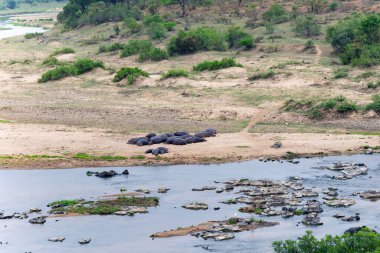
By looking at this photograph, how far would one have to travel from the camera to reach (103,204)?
3319 cm

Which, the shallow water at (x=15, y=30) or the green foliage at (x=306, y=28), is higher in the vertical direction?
the green foliage at (x=306, y=28)

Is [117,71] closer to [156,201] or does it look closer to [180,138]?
[180,138]

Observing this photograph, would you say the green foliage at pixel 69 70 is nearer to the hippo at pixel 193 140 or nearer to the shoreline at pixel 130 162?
the hippo at pixel 193 140

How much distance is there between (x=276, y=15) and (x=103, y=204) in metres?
55.4

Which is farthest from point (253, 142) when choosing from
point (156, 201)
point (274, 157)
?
point (156, 201)

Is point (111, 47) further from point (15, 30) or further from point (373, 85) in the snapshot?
point (15, 30)

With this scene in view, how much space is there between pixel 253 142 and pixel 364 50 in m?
19.0

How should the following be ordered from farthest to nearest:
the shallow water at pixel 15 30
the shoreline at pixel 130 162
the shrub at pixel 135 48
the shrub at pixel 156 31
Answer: the shallow water at pixel 15 30
the shrub at pixel 156 31
the shrub at pixel 135 48
the shoreline at pixel 130 162

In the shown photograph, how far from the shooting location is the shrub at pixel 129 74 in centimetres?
5978

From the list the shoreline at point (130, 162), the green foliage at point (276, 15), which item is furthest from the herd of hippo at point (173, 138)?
the green foliage at point (276, 15)

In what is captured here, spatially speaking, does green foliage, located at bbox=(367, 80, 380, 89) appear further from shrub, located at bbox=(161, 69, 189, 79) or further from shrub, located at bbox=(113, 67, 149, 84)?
shrub, located at bbox=(113, 67, 149, 84)

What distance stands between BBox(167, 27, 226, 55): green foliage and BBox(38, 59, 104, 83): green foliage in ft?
26.1

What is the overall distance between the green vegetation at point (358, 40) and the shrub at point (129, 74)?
558 inches

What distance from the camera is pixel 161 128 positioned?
4691cm
